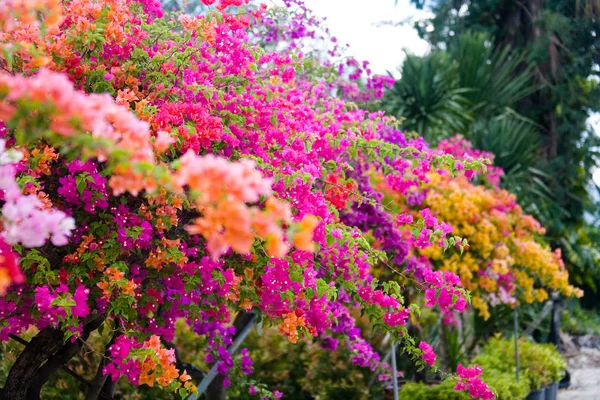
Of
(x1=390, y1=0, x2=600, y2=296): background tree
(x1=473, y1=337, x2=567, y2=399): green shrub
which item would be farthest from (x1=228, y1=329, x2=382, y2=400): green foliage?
(x1=390, y1=0, x2=600, y2=296): background tree

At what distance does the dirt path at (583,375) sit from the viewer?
8578 millimetres

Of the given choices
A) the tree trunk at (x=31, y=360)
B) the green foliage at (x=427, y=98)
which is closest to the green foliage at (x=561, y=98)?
the green foliage at (x=427, y=98)

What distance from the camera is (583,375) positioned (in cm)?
1027

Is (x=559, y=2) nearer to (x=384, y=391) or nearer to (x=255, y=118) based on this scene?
(x=384, y=391)

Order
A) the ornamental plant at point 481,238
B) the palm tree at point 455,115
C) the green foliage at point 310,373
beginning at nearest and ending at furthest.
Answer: the ornamental plant at point 481,238 < the green foliage at point 310,373 < the palm tree at point 455,115

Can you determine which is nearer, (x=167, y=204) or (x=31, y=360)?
(x=167, y=204)

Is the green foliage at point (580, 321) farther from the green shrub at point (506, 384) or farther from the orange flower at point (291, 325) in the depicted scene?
the orange flower at point (291, 325)

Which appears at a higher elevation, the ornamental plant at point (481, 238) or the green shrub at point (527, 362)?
the ornamental plant at point (481, 238)

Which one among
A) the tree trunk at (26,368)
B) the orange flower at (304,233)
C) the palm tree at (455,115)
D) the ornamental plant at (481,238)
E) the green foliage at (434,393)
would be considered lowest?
the orange flower at (304,233)

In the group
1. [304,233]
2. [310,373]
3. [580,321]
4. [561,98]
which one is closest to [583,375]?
[580,321]

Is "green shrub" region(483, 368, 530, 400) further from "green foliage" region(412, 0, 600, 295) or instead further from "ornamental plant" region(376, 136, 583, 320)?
"green foliage" region(412, 0, 600, 295)

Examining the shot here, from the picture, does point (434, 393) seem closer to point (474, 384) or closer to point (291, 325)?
point (474, 384)

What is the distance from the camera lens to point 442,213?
5.84 m

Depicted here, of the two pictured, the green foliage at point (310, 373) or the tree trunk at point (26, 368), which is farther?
the green foliage at point (310, 373)
